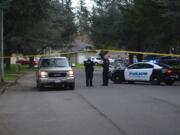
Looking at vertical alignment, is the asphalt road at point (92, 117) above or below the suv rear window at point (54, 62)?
below

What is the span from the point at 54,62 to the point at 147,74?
641 cm

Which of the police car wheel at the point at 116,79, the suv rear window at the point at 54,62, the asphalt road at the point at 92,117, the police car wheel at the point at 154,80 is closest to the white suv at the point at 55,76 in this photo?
the suv rear window at the point at 54,62

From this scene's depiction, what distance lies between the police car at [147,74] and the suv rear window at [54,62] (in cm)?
591

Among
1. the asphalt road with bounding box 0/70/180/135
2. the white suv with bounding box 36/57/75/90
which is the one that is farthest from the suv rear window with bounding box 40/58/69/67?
the asphalt road with bounding box 0/70/180/135

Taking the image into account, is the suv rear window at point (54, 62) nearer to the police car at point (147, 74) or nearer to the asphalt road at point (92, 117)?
the police car at point (147, 74)

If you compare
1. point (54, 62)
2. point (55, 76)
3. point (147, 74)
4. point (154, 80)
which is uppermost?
point (54, 62)

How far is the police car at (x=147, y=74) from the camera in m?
30.4

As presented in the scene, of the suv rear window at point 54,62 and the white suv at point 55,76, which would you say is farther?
the suv rear window at point 54,62

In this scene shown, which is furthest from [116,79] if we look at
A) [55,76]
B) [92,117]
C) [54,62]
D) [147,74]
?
[92,117]

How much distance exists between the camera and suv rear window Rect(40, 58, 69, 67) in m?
27.5

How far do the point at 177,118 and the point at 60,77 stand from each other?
13399mm

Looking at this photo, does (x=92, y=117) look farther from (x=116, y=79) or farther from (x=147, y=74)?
(x=116, y=79)

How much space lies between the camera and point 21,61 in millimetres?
96688

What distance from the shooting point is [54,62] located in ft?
91.1
